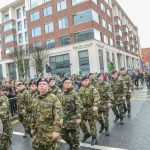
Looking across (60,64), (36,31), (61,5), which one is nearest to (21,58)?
(36,31)

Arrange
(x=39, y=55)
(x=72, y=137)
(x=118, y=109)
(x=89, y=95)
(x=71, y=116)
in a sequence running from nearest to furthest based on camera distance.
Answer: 1. (x=72, y=137)
2. (x=71, y=116)
3. (x=89, y=95)
4. (x=118, y=109)
5. (x=39, y=55)

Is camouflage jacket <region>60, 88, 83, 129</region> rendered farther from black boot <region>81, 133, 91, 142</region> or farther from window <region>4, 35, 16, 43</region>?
window <region>4, 35, 16, 43</region>

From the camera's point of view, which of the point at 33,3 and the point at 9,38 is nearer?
the point at 33,3

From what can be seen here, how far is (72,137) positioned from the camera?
6.04 meters

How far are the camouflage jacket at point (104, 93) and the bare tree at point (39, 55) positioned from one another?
1201 inches

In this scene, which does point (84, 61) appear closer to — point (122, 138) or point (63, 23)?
point (63, 23)

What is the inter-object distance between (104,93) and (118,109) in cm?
134

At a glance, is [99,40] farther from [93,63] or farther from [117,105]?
[117,105]

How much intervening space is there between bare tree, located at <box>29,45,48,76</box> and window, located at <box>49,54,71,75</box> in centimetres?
124

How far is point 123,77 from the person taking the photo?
35.1 feet

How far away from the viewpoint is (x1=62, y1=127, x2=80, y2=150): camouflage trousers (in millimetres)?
5961

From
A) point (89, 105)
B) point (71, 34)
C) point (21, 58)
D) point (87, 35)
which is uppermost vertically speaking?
point (71, 34)

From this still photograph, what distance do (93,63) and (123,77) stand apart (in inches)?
978

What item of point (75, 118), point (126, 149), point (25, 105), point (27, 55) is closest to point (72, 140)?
point (75, 118)
